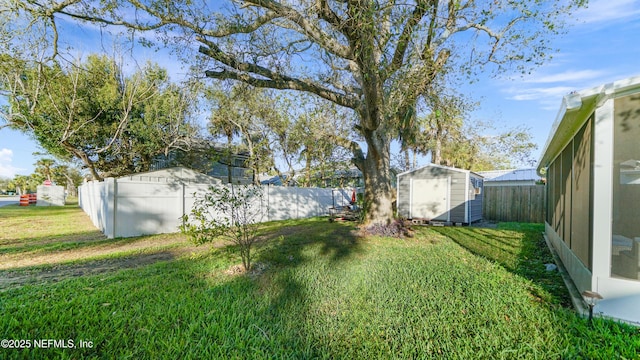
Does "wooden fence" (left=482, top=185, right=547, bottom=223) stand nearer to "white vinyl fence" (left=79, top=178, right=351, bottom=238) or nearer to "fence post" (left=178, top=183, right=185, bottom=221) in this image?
"white vinyl fence" (left=79, top=178, right=351, bottom=238)

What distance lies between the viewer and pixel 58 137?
11.2 metres

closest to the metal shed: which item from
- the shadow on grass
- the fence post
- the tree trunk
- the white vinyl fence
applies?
the shadow on grass

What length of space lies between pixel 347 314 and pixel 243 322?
1.10m

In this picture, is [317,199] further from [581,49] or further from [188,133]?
[581,49]

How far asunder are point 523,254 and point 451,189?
5.42m

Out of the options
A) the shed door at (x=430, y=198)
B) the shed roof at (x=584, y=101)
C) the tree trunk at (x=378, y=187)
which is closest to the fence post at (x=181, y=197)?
the tree trunk at (x=378, y=187)

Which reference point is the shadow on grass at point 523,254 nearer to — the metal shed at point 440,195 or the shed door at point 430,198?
the metal shed at point 440,195

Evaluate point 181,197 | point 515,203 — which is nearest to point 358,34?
point 181,197

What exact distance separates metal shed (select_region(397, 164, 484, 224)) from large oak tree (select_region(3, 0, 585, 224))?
497 cm

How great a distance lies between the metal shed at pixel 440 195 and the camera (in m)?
10.8

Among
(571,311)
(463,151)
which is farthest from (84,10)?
(463,151)

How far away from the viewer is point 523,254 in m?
5.88

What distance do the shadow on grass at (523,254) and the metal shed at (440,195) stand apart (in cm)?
183

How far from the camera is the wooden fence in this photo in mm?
11727
